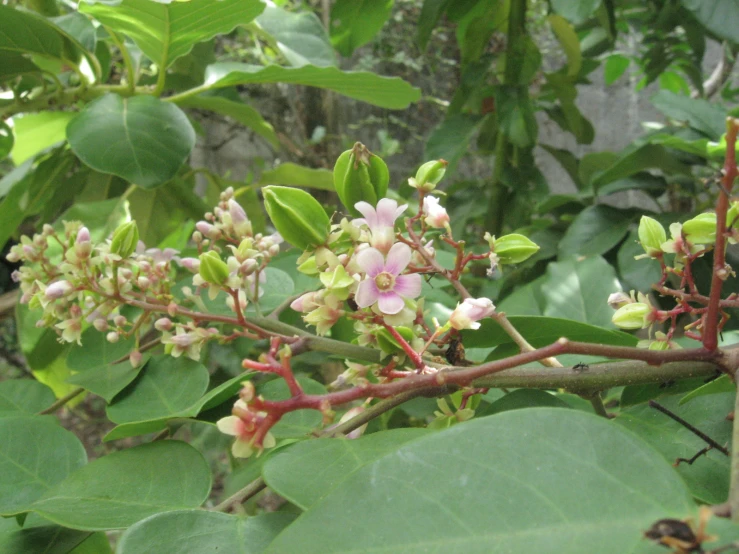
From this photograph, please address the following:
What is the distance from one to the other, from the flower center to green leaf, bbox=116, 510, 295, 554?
0.14 meters

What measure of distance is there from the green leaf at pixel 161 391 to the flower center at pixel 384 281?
17 centimetres

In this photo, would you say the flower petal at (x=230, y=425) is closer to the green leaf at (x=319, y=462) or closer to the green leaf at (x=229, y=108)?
the green leaf at (x=319, y=462)

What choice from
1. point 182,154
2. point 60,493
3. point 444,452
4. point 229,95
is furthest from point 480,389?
point 229,95

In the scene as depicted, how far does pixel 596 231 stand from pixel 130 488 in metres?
0.77

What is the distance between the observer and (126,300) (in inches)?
18.6

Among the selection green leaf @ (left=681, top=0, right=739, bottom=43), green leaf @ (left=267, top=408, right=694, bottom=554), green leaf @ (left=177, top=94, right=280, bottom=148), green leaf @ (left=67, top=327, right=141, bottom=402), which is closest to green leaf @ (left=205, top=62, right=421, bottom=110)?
green leaf @ (left=177, top=94, right=280, bottom=148)

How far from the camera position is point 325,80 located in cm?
72

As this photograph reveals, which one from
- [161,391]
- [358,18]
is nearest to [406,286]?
[161,391]

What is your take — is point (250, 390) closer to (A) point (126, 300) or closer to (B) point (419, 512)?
(B) point (419, 512)

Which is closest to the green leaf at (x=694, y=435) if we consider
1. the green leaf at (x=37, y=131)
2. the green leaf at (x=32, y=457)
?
the green leaf at (x=32, y=457)

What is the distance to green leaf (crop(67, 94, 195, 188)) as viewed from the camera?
23.5 inches

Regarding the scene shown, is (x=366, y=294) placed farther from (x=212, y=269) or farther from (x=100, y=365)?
(x=100, y=365)

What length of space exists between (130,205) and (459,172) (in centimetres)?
207

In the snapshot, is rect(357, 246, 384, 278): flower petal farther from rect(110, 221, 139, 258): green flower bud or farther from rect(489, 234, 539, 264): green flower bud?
rect(110, 221, 139, 258): green flower bud
